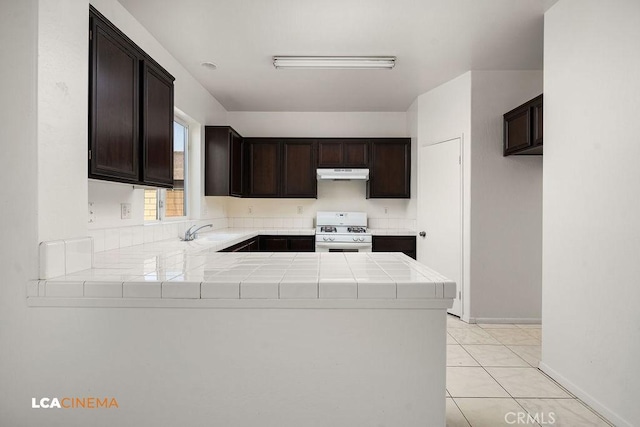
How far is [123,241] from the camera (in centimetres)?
235

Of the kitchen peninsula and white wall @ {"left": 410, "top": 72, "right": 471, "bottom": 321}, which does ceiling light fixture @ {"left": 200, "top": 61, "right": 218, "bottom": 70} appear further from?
the kitchen peninsula

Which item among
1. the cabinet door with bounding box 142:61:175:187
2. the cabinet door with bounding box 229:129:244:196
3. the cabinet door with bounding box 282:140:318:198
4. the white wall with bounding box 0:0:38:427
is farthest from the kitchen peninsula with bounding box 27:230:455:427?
the cabinet door with bounding box 282:140:318:198

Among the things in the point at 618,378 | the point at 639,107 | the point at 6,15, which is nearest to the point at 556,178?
the point at 639,107

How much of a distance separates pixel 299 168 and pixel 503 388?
11.1 ft

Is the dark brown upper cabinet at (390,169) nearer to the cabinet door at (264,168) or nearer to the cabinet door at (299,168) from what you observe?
the cabinet door at (299,168)

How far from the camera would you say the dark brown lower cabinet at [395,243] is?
4.28 m

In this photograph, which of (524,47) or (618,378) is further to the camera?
(524,47)

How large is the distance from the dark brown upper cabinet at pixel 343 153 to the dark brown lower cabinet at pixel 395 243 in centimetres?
105

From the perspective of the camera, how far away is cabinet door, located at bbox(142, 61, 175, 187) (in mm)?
1988

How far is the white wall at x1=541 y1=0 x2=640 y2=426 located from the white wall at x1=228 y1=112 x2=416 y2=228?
2.56m

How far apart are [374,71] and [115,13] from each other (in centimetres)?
224

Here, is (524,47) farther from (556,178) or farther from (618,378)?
(618,378)

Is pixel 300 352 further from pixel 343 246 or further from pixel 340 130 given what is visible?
pixel 340 130

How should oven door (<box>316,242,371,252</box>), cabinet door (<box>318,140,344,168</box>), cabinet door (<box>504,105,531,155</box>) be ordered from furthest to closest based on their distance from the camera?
cabinet door (<box>318,140,344,168</box>), oven door (<box>316,242,371,252</box>), cabinet door (<box>504,105,531,155</box>)
